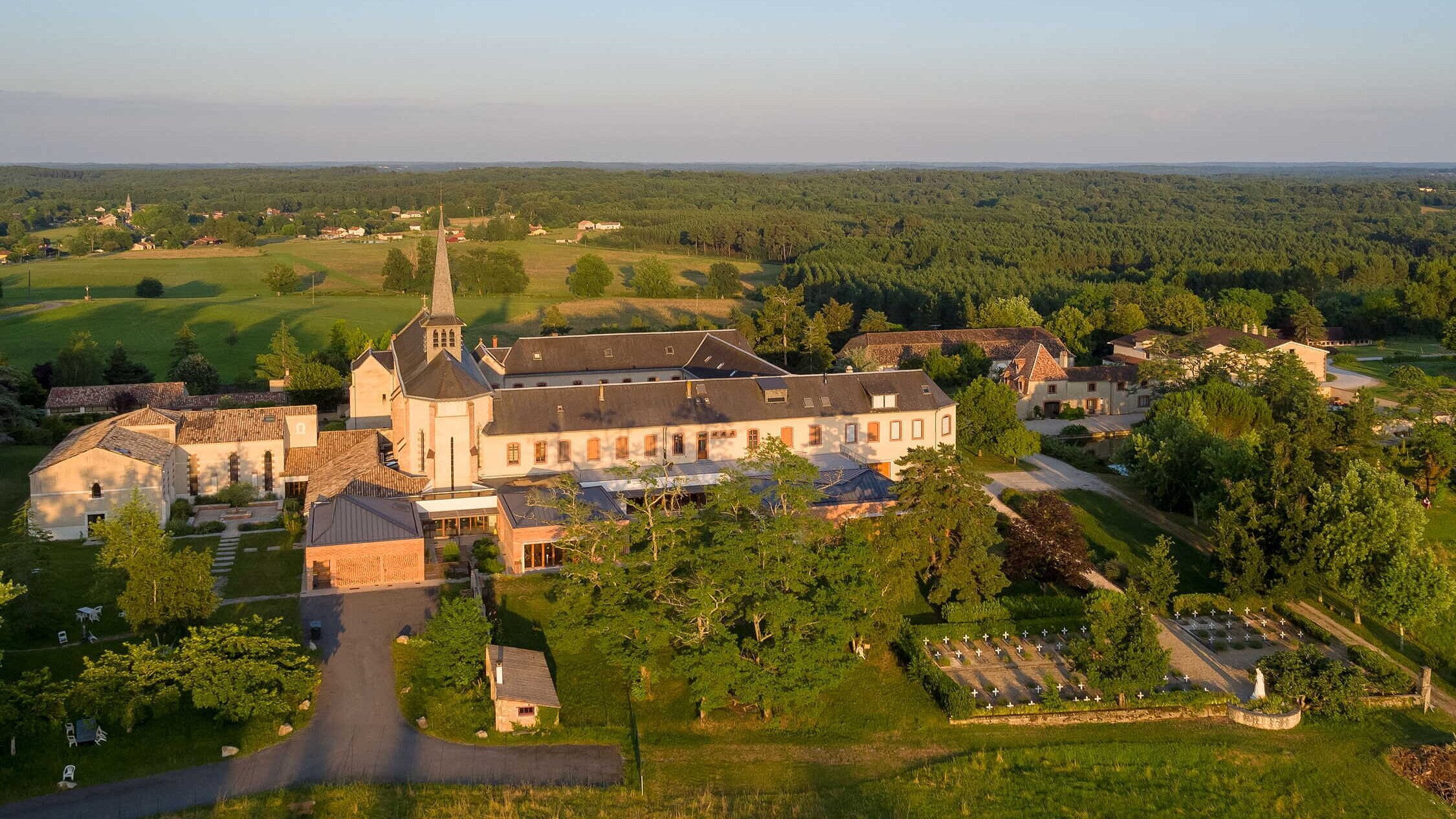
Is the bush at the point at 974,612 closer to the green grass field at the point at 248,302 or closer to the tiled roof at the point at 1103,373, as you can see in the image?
the tiled roof at the point at 1103,373

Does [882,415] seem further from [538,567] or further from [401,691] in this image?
[401,691]

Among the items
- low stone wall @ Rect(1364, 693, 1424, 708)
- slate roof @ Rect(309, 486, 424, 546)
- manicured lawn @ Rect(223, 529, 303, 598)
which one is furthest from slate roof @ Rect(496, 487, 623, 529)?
low stone wall @ Rect(1364, 693, 1424, 708)

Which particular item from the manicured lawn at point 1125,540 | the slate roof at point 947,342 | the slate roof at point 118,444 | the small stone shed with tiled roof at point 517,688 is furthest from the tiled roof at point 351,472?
the slate roof at point 947,342

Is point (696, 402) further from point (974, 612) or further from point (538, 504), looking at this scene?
point (974, 612)

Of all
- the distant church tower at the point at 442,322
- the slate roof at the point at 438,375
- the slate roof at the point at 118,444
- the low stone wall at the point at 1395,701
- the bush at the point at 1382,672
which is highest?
the distant church tower at the point at 442,322

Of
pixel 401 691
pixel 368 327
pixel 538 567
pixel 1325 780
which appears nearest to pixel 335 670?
pixel 401 691
